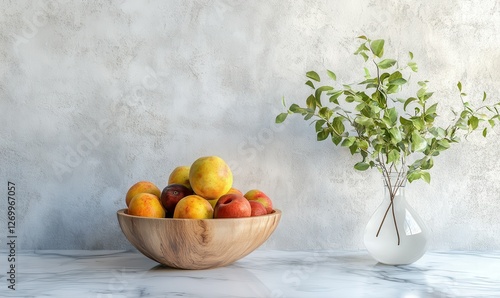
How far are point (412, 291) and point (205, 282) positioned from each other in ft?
1.23

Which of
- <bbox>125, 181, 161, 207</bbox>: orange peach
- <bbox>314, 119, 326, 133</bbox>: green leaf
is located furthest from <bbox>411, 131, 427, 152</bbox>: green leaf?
<bbox>125, 181, 161, 207</bbox>: orange peach

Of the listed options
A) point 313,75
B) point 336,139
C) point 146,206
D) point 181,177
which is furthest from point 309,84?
point 146,206

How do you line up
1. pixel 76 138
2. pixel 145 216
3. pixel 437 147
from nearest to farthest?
pixel 145 216, pixel 437 147, pixel 76 138

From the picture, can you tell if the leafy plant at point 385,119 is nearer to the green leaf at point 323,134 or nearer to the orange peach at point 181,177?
the green leaf at point 323,134

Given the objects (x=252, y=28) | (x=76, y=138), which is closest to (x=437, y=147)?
(x=252, y=28)

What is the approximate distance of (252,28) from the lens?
148cm

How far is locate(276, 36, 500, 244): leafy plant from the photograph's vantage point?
1302 mm

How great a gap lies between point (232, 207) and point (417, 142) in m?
0.42

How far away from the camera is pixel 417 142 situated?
1278mm

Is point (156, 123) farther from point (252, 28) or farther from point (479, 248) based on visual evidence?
point (479, 248)

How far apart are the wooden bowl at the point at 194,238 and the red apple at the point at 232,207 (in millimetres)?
21

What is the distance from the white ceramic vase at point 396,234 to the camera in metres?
1.30

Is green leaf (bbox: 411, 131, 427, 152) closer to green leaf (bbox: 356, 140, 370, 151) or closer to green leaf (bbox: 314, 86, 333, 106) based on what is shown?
green leaf (bbox: 356, 140, 370, 151)

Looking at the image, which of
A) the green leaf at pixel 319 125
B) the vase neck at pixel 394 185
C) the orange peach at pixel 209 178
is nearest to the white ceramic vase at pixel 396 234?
the vase neck at pixel 394 185
